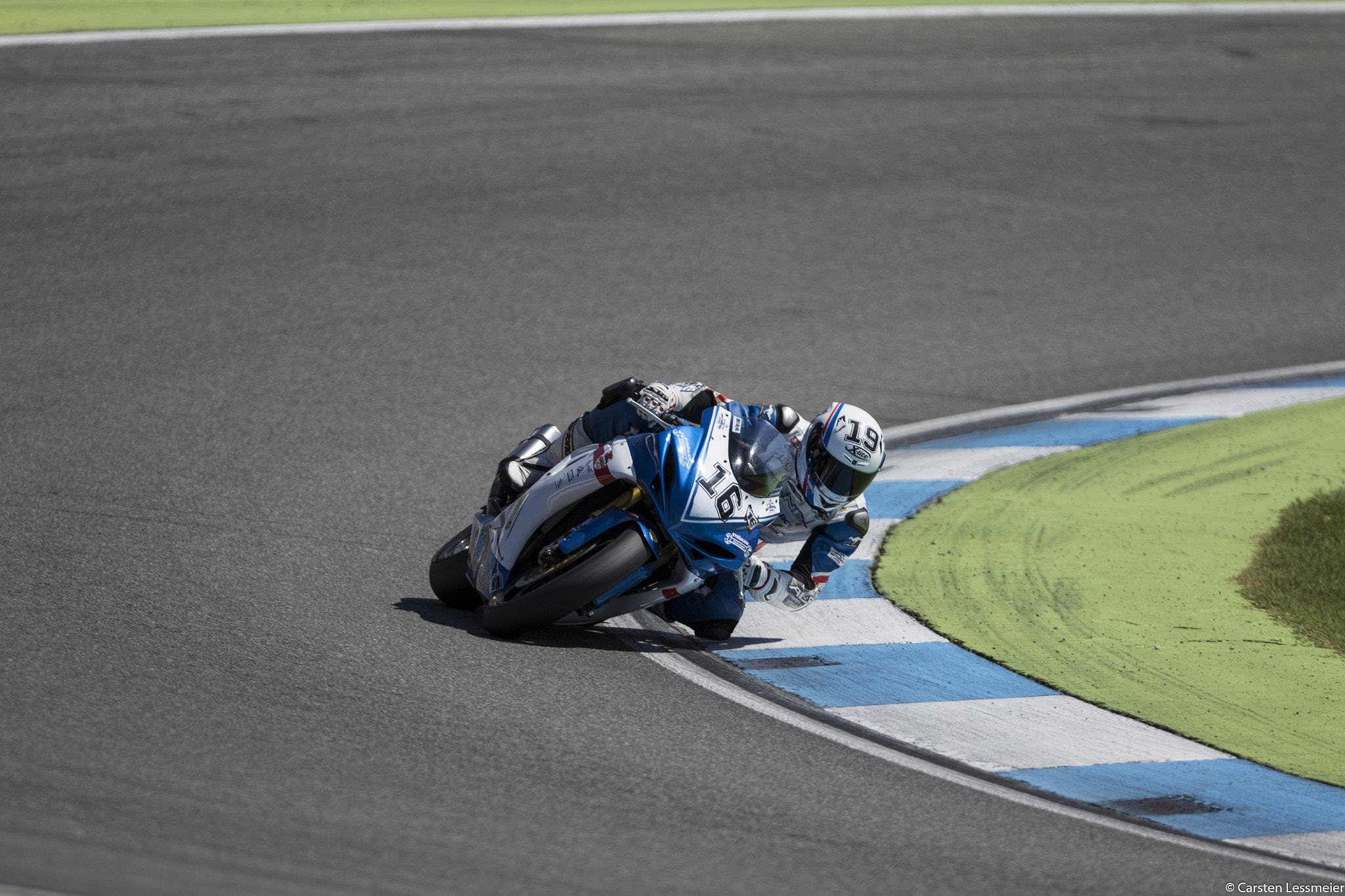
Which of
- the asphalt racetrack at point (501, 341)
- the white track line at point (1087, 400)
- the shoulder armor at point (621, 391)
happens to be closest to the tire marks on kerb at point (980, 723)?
the asphalt racetrack at point (501, 341)

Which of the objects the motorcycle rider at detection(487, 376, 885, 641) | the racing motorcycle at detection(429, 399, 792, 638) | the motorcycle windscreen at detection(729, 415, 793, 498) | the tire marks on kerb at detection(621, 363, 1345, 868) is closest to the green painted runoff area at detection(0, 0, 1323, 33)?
the motorcycle rider at detection(487, 376, 885, 641)

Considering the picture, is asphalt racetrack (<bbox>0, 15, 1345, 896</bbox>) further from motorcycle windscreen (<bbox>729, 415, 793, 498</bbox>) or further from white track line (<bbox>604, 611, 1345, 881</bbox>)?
motorcycle windscreen (<bbox>729, 415, 793, 498</bbox>)

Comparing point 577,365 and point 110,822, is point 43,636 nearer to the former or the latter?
point 110,822

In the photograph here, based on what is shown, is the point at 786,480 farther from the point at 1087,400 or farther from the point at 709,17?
the point at 709,17

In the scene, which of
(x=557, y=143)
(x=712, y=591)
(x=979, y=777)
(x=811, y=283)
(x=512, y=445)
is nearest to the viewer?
(x=979, y=777)

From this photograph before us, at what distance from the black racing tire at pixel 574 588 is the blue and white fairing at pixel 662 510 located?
7 cm

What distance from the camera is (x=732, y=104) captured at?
41.8 feet

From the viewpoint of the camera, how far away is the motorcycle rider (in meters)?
5.80

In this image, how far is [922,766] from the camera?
5.00m

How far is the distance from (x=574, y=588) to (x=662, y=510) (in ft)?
1.59

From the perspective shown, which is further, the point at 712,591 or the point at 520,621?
the point at 712,591

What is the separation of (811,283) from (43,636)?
673 cm

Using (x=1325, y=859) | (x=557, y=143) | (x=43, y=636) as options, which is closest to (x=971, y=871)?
(x=1325, y=859)

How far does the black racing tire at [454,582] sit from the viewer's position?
242 inches
